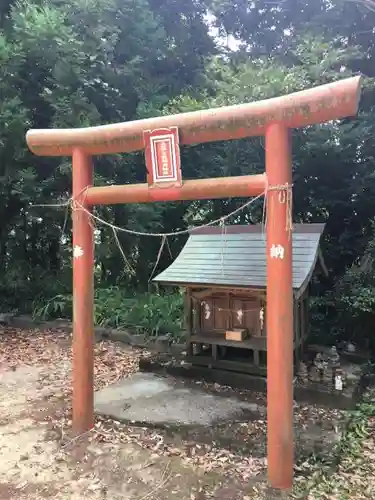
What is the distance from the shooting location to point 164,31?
9.95 metres

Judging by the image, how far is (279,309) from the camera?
12.2 feet

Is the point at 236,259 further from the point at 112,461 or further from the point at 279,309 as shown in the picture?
the point at 112,461

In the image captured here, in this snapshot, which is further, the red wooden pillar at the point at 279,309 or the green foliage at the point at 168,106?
the green foliage at the point at 168,106

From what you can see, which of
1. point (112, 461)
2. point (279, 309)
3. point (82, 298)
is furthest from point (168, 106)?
point (112, 461)

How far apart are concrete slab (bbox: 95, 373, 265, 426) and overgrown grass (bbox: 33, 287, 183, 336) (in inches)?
77.0

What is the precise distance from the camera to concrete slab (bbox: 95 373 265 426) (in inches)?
194

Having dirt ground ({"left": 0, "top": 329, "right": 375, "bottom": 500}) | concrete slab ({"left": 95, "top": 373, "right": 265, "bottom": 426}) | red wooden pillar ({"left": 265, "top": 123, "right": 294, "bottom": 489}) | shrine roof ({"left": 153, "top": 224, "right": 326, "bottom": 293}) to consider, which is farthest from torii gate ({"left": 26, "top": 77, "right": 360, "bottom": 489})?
shrine roof ({"left": 153, "top": 224, "right": 326, "bottom": 293})

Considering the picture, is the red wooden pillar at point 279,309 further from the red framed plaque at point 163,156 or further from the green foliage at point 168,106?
the green foliage at point 168,106

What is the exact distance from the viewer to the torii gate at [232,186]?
365cm

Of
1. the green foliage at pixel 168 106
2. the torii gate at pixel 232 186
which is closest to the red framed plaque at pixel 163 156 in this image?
the torii gate at pixel 232 186

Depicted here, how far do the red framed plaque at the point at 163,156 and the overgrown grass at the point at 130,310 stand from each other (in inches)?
164

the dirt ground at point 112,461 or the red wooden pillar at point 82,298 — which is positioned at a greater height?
the red wooden pillar at point 82,298

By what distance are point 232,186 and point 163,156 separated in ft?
2.46

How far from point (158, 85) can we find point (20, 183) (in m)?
3.80
